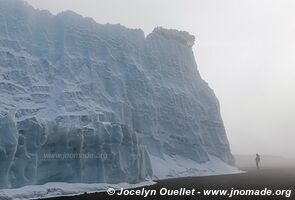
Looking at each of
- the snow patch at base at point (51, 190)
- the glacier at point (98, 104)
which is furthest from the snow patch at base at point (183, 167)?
the snow patch at base at point (51, 190)

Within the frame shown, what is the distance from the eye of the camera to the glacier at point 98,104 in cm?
3775

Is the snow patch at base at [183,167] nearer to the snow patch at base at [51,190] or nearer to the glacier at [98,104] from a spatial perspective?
the glacier at [98,104]

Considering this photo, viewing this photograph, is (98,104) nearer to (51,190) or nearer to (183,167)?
(183,167)

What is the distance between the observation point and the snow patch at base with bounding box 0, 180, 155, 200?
97.6 ft

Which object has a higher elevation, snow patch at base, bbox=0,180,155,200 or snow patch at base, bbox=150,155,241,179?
snow patch at base, bbox=150,155,241,179

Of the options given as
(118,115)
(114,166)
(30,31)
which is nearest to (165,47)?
(118,115)

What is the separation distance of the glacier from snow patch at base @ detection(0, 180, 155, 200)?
1.85 m

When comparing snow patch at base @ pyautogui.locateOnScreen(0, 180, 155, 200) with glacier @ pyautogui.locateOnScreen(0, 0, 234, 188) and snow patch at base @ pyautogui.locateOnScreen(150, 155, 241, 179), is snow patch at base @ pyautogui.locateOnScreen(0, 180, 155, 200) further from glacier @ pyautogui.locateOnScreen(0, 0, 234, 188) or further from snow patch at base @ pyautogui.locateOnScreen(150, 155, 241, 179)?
snow patch at base @ pyautogui.locateOnScreen(150, 155, 241, 179)

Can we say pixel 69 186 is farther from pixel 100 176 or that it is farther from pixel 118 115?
pixel 118 115

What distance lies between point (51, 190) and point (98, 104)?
2384cm

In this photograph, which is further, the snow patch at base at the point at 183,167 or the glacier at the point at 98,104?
the snow patch at base at the point at 183,167

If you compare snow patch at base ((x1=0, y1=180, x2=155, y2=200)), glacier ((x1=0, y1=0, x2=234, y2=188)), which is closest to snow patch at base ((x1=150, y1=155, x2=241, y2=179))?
glacier ((x1=0, y1=0, x2=234, y2=188))

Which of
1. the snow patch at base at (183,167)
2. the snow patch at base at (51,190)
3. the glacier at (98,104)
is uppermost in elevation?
the glacier at (98,104)

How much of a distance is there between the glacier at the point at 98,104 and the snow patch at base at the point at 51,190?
1848 millimetres
